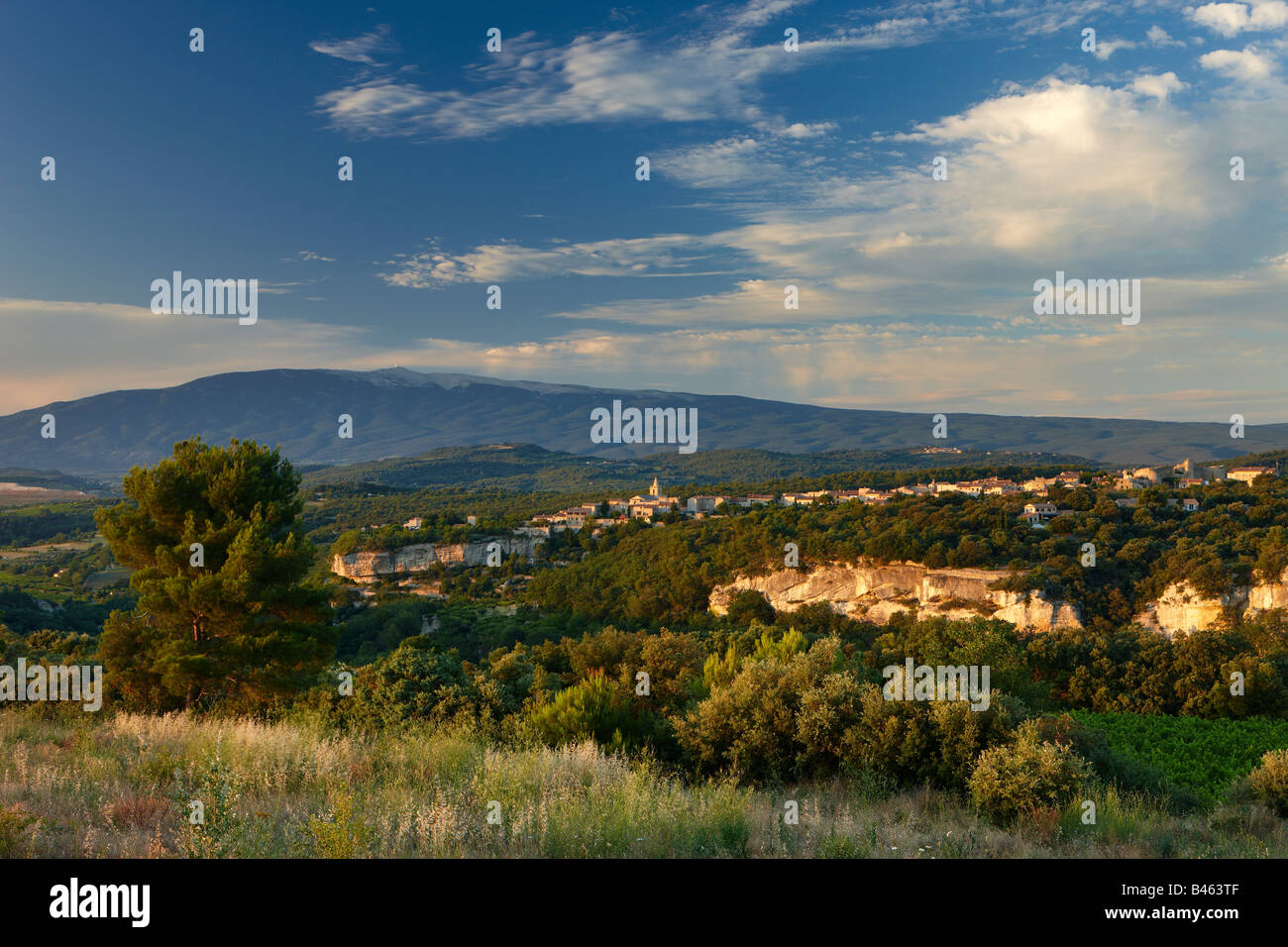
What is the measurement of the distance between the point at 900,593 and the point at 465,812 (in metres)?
50.1

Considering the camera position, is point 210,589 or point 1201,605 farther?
point 1201,605

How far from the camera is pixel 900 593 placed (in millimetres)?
50781

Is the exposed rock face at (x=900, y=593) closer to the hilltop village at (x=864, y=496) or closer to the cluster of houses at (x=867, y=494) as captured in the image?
the hilltop village at (x=864, y=496)

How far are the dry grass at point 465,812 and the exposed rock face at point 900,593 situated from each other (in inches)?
1581

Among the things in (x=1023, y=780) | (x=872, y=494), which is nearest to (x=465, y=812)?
(x=1023, y=780)

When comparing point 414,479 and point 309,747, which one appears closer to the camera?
point 309,747

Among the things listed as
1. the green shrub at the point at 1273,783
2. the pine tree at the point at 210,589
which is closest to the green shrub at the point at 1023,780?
the green shrub at the point at 1273,783

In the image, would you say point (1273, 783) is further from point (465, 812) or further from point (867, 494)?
point (867, 494)

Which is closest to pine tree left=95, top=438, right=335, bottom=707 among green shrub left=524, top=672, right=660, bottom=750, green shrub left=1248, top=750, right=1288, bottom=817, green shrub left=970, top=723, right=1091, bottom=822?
green shrub left=524, top=672, right=660, bottom=750

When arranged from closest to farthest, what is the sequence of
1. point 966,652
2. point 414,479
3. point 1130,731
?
point 966,652 → point 1130,731 → point 414,479
